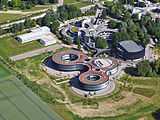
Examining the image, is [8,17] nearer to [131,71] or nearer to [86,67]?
[86,67]

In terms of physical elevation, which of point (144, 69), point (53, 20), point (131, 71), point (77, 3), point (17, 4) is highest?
point (17, 4)

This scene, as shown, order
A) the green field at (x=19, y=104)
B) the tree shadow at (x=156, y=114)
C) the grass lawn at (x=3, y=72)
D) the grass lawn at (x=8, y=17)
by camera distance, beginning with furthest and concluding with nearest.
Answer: the grass lawn at (x=8, y=17) < the grass lawn at (x=3, y=72) < the green field at (x=19, y=104) < the tree shadow at (x=156, y=114)

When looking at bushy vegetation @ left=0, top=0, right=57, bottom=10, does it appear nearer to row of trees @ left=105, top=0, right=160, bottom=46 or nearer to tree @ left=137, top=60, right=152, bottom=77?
row of trees @ left=105, top=0, right=160, bottom=46

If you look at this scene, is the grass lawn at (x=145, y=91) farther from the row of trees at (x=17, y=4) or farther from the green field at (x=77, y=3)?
the row of trees at (x=17, y=4)

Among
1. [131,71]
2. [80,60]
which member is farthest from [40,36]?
[131,71]

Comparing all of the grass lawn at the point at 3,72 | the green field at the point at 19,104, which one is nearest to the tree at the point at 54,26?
the grass lawn at the point at 3,72

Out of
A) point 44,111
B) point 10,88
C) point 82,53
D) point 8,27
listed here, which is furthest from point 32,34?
point 44,111

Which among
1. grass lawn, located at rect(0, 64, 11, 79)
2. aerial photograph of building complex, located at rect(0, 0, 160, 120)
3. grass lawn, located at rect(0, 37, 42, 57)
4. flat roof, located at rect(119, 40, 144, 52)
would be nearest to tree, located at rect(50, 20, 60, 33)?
aerial photograph of building complex, located at rect(0, 0, 160, 120)
